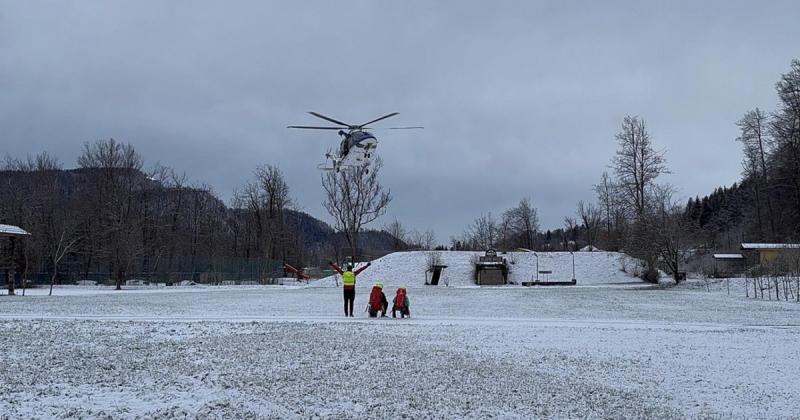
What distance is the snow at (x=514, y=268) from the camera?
5672cm

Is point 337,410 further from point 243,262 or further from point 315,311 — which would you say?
point 243,262

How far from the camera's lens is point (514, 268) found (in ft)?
197

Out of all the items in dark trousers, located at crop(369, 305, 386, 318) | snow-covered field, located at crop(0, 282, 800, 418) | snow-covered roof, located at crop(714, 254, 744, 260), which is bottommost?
A: snow-covered field, located at crop(0, 282, 800, 418)

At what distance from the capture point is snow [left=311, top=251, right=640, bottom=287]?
5672 centimetres

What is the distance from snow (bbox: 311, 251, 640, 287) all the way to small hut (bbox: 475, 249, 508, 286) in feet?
3.06

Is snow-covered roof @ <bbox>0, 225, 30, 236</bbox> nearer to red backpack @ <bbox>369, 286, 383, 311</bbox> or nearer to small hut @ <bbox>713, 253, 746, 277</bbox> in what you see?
red backpack @ <bbox>369, 286, 383, 311</bbox>

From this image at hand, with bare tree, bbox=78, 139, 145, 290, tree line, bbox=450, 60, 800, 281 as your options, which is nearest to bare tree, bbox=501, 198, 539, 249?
tree line, bbox=450, 60, 800, 281

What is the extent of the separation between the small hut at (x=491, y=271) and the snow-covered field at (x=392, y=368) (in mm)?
37422

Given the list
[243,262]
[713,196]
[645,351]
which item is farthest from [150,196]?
[713,196]

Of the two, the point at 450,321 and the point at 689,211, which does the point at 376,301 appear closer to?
the point at 450,321

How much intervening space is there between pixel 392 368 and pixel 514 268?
50647mm

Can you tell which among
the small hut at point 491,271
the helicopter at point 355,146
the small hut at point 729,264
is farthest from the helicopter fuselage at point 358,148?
the small hut at point 729,264

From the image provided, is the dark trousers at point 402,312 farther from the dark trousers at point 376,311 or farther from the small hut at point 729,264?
the small hut at point 729,264

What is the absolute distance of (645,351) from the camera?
43.0ft
